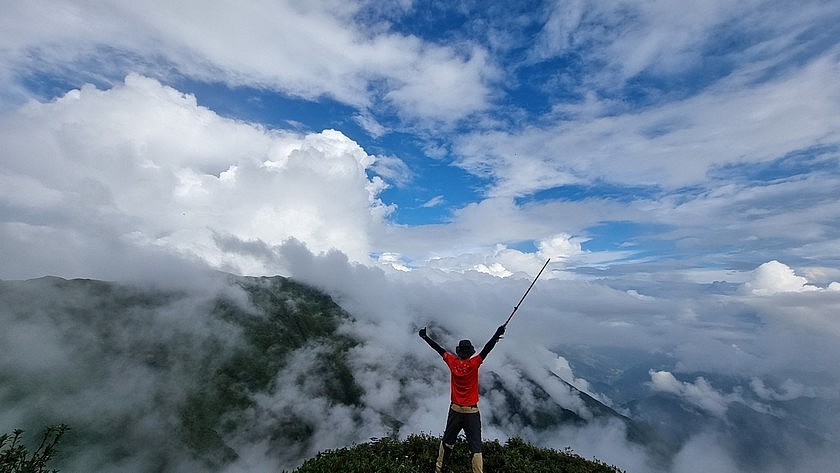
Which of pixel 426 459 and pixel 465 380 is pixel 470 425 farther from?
pixel 426 459

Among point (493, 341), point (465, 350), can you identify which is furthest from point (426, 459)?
point (493, 341)

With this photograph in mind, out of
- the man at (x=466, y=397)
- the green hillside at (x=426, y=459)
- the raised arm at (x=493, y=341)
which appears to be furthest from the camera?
the green hillside at (x=426, y=459)

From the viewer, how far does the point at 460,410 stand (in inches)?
521

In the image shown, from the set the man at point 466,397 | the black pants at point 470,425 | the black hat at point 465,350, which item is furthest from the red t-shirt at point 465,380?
the black pants at point 470,425

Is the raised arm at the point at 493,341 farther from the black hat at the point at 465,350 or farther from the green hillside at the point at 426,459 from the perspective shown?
the green hillside at the point at 426,459

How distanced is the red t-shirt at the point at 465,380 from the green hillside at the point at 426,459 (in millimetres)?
3551

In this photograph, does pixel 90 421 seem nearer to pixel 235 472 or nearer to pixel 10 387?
pixel 10 387

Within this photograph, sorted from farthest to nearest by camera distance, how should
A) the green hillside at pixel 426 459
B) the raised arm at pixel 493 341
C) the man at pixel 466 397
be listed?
1. the green hillside at pixel 426 459
2. the man at pixel 466 397
3. the raised arm at pixel 493 341

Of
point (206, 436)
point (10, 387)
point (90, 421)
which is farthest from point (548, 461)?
point (10, 387)

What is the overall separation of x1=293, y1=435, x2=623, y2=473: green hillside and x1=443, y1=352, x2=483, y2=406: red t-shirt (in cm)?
355

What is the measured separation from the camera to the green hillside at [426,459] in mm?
14805

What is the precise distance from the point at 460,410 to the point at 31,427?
23192cm

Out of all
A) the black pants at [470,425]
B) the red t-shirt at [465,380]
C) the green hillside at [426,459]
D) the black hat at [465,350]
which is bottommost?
the green hillside at [426,459]

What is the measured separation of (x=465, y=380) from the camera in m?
13.1
